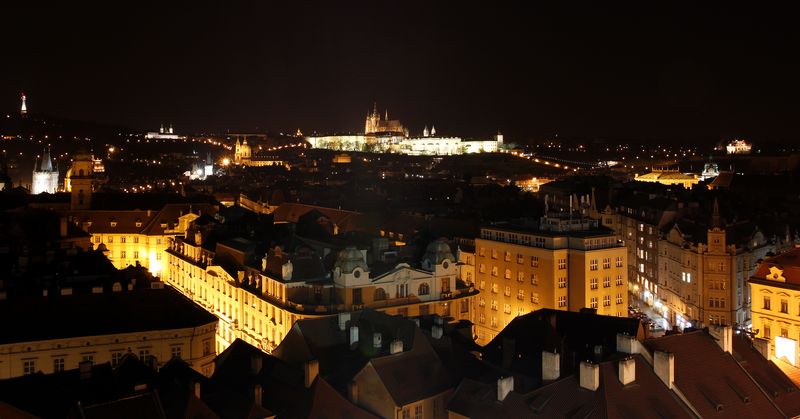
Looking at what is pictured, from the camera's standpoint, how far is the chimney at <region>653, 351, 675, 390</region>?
2747 cm

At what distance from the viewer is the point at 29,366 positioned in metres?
37.2

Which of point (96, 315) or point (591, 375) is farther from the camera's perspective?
point (96, 315)

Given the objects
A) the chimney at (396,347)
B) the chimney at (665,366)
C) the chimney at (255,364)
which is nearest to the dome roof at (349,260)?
the chimney at (255,364)

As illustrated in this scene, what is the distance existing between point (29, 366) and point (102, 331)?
3415 mm

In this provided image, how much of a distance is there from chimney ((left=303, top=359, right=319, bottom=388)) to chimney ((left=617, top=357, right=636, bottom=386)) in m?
10.9

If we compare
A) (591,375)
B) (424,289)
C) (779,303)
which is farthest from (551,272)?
(591,375)

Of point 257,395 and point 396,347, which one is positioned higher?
point 396,347

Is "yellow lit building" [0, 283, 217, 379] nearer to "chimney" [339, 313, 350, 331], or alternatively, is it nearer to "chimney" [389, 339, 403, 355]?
"chimney" [339, 313, 350, 331]

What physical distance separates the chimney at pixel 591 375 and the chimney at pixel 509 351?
6.99 metres

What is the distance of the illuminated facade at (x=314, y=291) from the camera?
153 ft

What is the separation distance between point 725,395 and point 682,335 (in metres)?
2.65

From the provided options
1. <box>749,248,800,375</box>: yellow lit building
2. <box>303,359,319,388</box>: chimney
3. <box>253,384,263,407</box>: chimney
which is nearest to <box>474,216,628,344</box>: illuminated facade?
<box>749,248,800,375</box>: yellow lit building

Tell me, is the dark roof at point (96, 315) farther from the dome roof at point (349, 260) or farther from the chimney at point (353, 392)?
the chimney at point (353, 392)

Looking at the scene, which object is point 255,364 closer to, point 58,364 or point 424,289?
point 58,364
